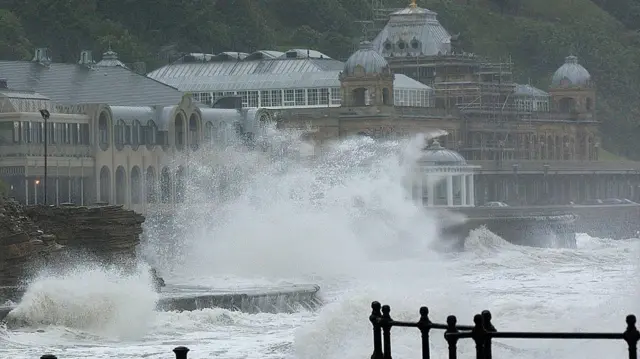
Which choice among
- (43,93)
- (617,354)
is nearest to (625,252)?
(43,93)

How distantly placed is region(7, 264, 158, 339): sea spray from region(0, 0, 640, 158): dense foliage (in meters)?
76.5

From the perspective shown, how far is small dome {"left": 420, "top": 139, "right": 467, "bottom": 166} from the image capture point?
13512 centimetres

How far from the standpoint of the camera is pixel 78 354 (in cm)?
5528

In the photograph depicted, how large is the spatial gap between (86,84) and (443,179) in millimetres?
24551

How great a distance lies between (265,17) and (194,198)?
2754 inches

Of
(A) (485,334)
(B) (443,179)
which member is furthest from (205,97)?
(A) (485,334)

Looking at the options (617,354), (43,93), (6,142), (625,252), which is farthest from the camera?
(625,252)

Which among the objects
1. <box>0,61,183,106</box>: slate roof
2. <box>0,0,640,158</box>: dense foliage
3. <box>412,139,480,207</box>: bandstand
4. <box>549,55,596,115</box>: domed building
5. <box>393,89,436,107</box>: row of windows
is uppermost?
<box>0,0,640,158</box>: dense foliage

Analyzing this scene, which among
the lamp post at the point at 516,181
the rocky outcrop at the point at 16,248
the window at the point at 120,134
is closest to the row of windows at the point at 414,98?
the lamp post at the point at 516,181

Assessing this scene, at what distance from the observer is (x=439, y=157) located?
136750 millimetres

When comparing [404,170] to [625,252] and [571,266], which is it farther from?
[571,266]

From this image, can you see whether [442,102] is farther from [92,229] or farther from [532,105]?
[92,229]

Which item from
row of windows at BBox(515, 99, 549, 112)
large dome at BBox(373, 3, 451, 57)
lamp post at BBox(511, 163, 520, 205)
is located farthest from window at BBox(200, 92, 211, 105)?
row of windows at BBox(515, 99, 549, 112)

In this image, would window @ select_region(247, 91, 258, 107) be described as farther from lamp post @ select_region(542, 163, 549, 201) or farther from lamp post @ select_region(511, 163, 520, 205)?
lamp post @ select_region(542, 163, 549, 201)
